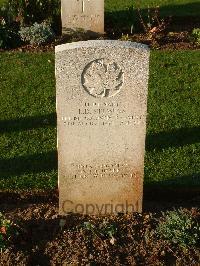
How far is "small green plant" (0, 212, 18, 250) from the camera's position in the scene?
206 inches

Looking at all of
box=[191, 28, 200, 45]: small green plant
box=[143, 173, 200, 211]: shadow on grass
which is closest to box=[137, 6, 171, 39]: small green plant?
box=[191, 28, 200, 45]: small green plant

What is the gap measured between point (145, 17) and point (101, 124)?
6.71 meters

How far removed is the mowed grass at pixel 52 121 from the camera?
6.81 meters

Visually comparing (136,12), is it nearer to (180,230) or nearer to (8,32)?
(8,32)

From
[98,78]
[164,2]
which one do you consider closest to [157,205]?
[98,78]

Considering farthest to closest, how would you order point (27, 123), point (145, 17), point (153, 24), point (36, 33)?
point (145, 17) < point (153, 24) < point (36, 33) < point (27, 123)

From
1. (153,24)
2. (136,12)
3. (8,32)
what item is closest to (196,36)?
(153,24)

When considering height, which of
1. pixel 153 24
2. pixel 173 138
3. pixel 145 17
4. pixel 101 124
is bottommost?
pixel 173 138

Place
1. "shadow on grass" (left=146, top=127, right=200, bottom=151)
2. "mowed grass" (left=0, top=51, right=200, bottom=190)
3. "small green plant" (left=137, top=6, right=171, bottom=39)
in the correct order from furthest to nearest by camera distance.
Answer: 1. "small green plant" (left=137, top=6, right=171, bottom=39)
2. "shadow on grass" (left=146, top=127, right=200, bottom=151)
3. "mowed grass" (left=0, top=51, right=200, bottom=190)

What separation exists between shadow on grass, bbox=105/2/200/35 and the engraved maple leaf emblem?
6004 mm

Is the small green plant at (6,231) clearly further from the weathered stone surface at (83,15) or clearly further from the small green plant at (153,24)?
the small green plant at (153,24)

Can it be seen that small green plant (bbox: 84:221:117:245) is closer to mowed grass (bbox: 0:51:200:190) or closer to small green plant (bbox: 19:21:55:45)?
mowed grass (bbox: 0:51:200:190)

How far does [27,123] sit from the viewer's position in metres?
7.96

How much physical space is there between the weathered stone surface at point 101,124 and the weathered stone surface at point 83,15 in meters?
5.50
